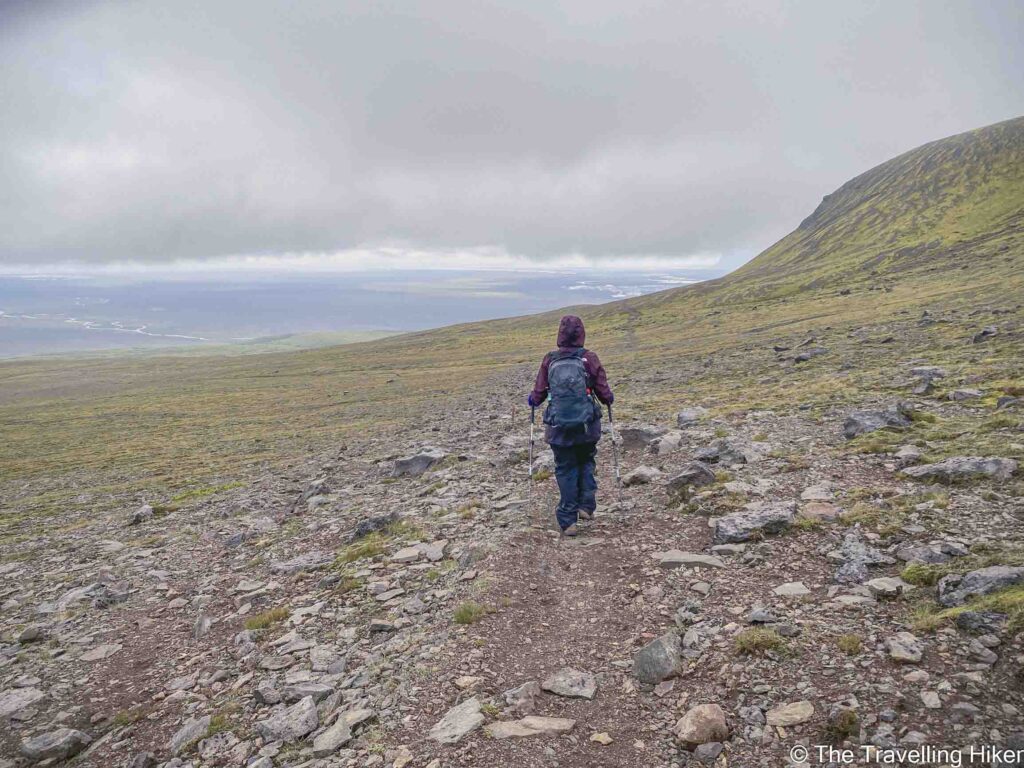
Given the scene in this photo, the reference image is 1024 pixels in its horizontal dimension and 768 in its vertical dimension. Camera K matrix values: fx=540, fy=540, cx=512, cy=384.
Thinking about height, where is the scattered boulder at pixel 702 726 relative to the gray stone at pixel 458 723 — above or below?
above

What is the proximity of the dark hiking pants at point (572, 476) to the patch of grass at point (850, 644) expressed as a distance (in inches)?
230

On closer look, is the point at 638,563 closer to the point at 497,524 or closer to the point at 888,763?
the point at 497,524

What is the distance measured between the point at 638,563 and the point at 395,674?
4631 millimetres

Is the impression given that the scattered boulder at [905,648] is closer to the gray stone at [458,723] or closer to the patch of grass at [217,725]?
the gray stone at [458,723]

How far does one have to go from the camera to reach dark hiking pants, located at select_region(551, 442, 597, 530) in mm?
11641

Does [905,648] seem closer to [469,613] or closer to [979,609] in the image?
[979,609]

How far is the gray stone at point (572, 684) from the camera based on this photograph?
669 centimetres

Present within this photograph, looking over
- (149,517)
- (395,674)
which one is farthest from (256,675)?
(149,517)

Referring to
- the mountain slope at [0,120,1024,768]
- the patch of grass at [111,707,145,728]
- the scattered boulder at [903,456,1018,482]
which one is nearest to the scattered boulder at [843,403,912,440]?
the mountain slope at [0,120,1024,768]

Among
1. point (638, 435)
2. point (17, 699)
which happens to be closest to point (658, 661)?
point (17, 699)

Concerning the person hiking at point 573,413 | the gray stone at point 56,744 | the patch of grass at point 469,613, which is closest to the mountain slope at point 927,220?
the person hiking at point 573,413

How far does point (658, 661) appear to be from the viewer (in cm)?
688

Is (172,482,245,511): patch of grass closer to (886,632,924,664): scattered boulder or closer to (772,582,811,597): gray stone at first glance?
(772,582,811,597): gray stone

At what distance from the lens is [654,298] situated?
16288 cm
